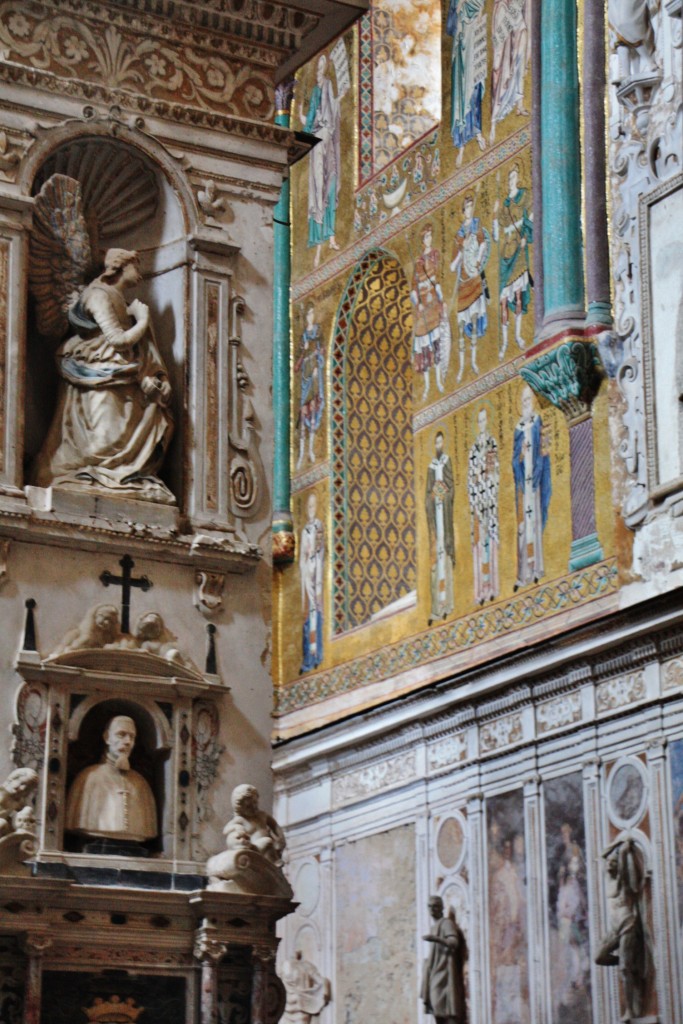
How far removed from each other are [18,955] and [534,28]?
12.2m

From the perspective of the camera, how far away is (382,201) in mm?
23266

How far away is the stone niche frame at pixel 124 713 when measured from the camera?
35.3 ft

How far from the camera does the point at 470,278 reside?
21203 millimetres

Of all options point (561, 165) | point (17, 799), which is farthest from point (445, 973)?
point (17, 799)

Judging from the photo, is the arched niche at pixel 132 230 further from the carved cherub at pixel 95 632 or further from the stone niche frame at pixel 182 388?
the carved cherub at pixel 95 632

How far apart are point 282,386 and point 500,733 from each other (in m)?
6.76

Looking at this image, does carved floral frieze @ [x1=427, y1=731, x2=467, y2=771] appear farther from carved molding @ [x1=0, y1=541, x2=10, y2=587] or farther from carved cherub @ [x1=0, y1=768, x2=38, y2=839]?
carved cherub @ [x1=0, y1=768, x2=38, y2=839]

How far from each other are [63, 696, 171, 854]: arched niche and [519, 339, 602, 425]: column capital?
823 centimetres

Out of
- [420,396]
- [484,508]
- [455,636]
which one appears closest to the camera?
[484,508]

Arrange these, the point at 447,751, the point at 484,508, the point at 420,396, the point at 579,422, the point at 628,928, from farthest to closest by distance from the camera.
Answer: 1. the point at 420,396
2. the point at 484,508
3. the point at 447,751
4. the point at 579,422
5. the point at 628,928

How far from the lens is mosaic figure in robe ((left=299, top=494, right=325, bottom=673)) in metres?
23.5

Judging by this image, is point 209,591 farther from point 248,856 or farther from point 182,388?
point 248,856

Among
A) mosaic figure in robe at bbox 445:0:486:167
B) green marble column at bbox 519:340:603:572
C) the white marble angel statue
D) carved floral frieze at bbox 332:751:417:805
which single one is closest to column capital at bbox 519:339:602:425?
green marble column at bbox 519:340:603:572

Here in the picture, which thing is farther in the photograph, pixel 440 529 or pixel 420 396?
pixel 420 396
